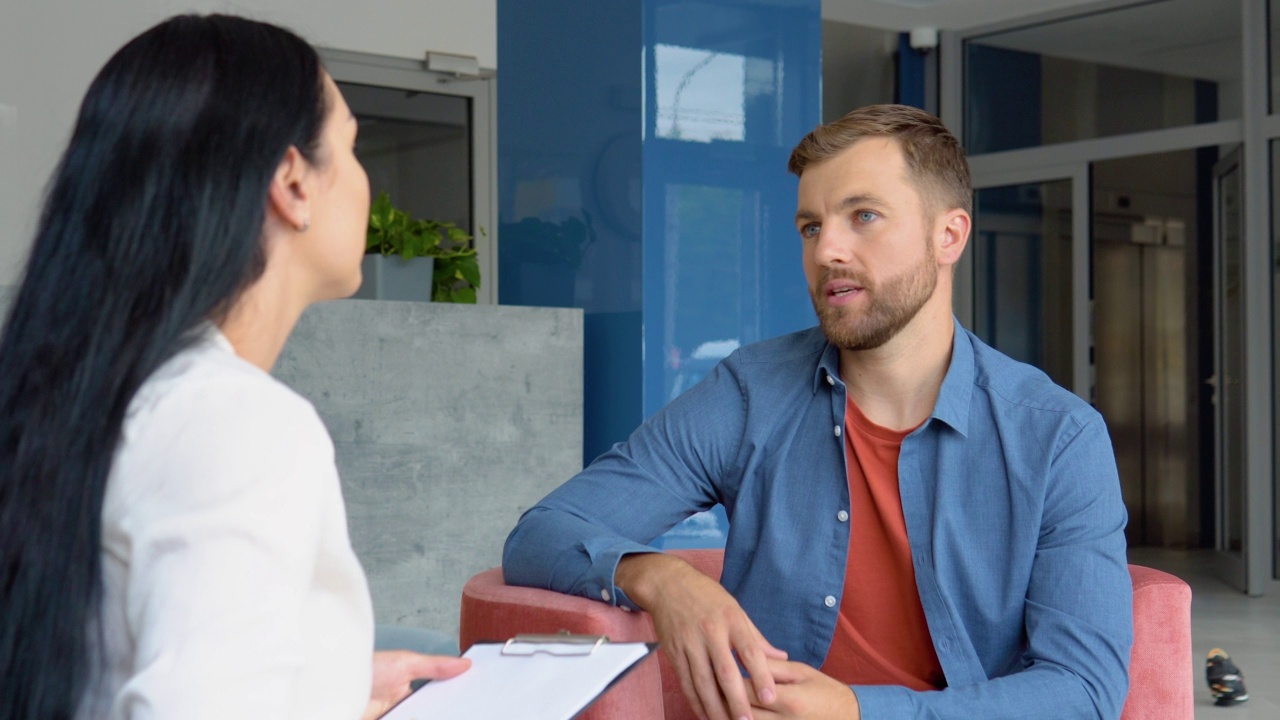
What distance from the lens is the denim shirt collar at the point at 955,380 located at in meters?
1.75

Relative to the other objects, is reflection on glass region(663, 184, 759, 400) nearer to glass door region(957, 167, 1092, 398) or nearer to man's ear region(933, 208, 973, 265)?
man's ear region(933, 208, 973, 265)

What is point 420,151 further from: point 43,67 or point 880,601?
point 880,601

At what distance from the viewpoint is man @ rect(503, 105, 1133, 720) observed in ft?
5.01

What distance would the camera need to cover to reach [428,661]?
1101 mm

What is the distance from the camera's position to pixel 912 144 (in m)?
1.89

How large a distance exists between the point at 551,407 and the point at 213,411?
2875mm

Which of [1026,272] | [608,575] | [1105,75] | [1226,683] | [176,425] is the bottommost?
[1226,683]

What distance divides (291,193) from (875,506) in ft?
3.75

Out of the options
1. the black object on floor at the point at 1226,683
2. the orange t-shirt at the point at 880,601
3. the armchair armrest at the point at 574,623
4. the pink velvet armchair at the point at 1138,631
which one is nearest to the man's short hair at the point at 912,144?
the orange t-shirt at the point at 880,601

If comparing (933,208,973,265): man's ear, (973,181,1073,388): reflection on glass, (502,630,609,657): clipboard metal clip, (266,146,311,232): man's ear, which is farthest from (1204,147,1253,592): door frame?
(266,146,311,232): man's ear

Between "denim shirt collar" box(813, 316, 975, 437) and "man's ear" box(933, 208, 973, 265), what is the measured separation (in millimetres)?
100

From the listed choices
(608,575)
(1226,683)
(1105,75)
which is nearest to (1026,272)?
(1105,75)

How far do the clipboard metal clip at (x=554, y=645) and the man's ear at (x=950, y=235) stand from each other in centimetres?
97

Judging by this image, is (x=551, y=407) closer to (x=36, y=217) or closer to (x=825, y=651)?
(x=825, y=651)
